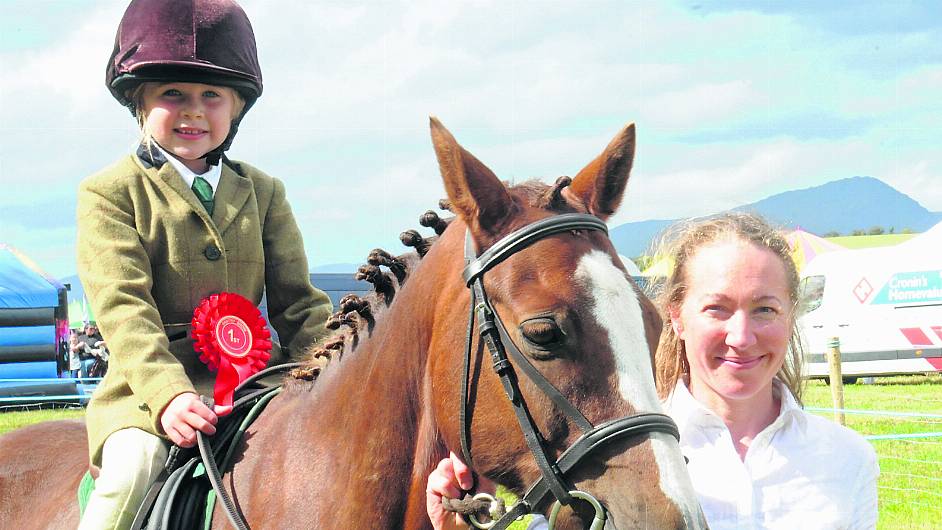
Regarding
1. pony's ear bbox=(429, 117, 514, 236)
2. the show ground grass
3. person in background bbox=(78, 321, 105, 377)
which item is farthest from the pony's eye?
person in background bbox=(78, 321, 105, 377)

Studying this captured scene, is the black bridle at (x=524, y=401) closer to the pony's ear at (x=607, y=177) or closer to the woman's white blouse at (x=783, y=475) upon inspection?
the pony's ear at (x=607, y=177)

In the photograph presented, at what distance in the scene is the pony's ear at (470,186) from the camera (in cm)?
239

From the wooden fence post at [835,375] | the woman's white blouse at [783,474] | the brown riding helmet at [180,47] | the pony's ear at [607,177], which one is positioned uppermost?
the brown riding helmet at [180,47]

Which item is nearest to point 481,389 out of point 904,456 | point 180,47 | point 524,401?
point 524,401

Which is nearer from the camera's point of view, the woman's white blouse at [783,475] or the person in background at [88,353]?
the woman's white blouse at [783,475]

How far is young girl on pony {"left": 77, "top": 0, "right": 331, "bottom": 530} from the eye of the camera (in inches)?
112

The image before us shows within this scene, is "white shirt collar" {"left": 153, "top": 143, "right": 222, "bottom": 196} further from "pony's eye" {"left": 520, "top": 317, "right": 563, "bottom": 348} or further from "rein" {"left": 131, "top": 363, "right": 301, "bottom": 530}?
"pony's eye" {"left": 520, "top": 317, "right": 563, "bottom": 348}

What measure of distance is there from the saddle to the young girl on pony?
0.05 m

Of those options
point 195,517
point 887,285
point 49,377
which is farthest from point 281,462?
point 887,285

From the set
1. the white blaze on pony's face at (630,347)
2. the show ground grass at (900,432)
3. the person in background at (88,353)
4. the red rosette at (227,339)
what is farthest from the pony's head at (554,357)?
the person in background at (88,353)

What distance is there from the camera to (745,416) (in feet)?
9.12

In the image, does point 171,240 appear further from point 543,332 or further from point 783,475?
point 783,475

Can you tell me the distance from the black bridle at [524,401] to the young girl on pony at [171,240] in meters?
1.05

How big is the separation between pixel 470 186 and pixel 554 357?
21.0 inches
